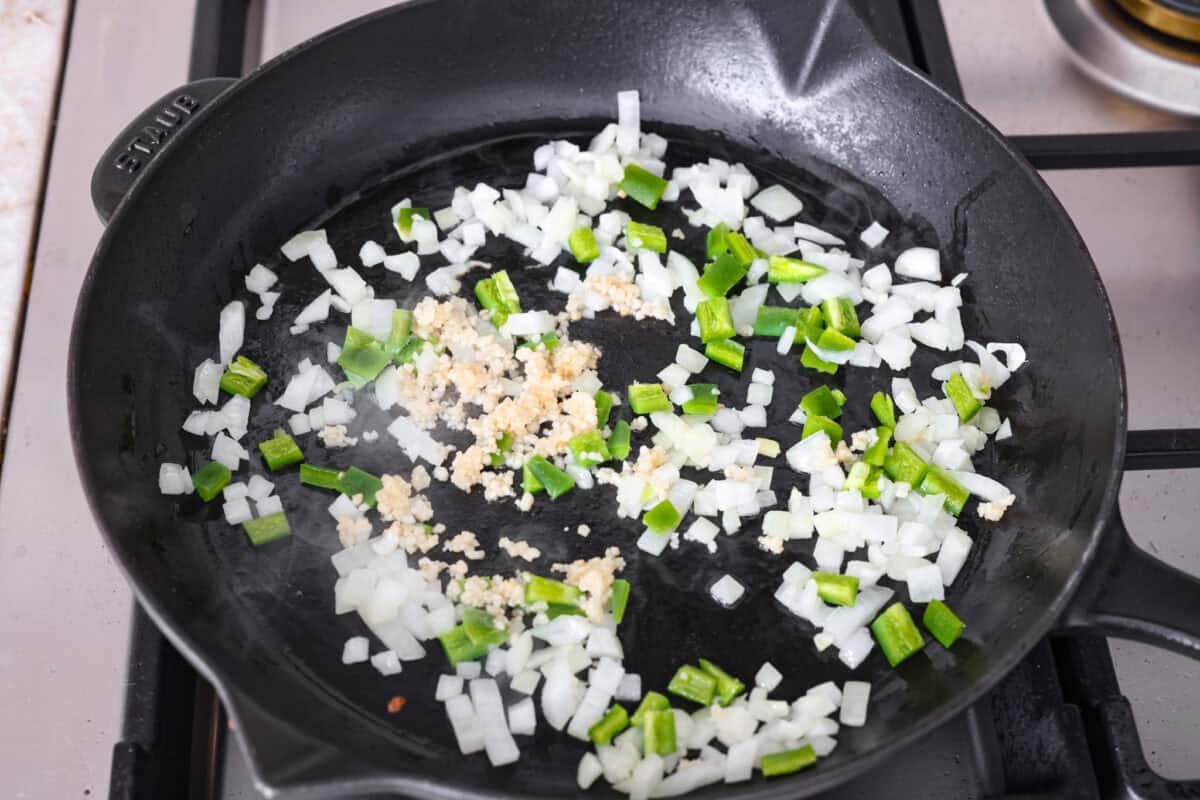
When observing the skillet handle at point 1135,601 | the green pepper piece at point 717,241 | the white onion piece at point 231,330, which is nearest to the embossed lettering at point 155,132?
the white onion piece at point 231,330

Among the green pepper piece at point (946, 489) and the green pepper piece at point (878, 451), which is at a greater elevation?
the green pepper piece at point (878, 451)

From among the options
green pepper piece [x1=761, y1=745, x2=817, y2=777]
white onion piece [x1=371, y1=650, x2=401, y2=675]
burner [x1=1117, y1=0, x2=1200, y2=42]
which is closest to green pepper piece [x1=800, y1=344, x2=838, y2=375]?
green pepper piece [x1=761, y1=745, x2=817, y2=777]

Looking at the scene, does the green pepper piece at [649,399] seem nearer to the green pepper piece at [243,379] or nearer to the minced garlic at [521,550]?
the minced garlic at [521,550]

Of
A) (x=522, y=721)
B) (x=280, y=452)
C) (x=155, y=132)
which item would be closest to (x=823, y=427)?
(x=522, y=721)

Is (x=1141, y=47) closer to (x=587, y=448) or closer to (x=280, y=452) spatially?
(x=587, y=448)

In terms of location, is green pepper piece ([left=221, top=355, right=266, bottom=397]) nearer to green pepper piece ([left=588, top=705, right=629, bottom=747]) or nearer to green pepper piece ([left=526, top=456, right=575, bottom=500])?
green pepper piece ([left=526, top=456, right=575, bottom=500])

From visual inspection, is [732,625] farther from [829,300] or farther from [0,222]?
[0,222]

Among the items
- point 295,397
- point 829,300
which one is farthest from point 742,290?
point 295,397
